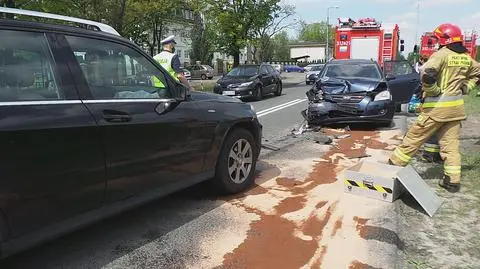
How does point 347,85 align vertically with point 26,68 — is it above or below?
below

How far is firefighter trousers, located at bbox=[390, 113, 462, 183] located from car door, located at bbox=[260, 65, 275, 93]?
13478mm

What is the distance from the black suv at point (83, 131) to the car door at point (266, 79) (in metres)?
14.5

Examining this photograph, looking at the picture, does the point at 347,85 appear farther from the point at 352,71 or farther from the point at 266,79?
the point at 266,79

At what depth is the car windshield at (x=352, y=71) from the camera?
35.0 feet

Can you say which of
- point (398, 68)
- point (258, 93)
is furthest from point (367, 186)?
point (258, 93)

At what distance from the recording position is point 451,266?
140 inches

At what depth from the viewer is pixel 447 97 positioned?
532cm

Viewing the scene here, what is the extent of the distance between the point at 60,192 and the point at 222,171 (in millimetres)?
2033

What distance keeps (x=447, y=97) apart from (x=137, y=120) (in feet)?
11.7

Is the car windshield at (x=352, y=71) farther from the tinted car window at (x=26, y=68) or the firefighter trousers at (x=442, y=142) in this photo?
the tinted car window at (x=26, y=68)

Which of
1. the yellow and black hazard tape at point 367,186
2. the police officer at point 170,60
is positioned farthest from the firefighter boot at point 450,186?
the police officer at point 170,60

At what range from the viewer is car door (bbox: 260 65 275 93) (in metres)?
19.0

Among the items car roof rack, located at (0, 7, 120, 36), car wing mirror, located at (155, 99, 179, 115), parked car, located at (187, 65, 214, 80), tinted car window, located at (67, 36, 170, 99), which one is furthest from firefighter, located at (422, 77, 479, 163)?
parked car, located at (187, 65, 214, 80)

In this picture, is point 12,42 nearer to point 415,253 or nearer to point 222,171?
point 222,171
